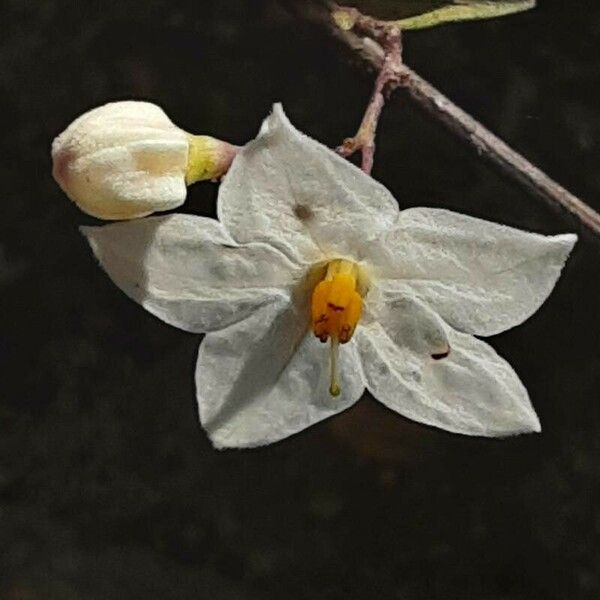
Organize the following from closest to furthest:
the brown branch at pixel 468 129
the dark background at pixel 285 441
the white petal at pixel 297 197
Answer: the white petal at pixel 297 197 < the brown branch at pixel 468 129 < the dark background at pixel 285 441

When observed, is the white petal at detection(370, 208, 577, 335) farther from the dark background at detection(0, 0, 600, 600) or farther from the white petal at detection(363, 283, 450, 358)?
the dark background at detection(0, 0, 600, 600)

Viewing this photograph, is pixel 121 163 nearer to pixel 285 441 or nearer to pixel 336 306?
pixel 336 306

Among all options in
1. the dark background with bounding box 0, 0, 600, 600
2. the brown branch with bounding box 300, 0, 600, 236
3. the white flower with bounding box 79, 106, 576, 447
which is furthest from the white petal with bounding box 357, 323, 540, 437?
the dark background with bounding box 0, 0, 600, 600

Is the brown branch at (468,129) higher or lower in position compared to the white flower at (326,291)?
higher

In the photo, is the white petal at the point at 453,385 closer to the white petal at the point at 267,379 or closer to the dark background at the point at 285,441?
the white petal at the point at 267,379

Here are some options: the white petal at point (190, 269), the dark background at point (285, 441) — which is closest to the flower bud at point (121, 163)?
the white petal at point (190, 269)
